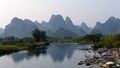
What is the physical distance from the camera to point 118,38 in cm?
6662

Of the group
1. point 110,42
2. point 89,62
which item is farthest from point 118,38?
point 89,62

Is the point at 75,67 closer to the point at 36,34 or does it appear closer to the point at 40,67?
the point at 40,67

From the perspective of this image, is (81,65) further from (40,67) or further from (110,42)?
(110,42)

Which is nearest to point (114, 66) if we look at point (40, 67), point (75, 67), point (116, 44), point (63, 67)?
point (75, 67)

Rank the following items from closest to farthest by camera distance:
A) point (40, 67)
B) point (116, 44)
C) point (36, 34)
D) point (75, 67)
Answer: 1. point (75, 67)
2. point (40, 67)
3. point (116, 44)
4. point (36, 34)

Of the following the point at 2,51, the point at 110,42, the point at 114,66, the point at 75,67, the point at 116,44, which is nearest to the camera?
the point at 114,66

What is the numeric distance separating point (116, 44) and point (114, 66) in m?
29.4

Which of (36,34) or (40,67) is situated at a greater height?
(36,34)

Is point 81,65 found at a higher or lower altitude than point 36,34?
lower

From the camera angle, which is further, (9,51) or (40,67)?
(9,51)

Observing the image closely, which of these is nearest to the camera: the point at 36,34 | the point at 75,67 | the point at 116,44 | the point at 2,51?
the point at 75,67

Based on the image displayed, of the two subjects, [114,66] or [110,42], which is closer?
[114,66]

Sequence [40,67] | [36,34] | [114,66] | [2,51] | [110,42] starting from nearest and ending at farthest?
[114,66]
[40,67]
[110,42]
[2,51]
[36,34]

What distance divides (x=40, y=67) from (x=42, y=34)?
243 ft
